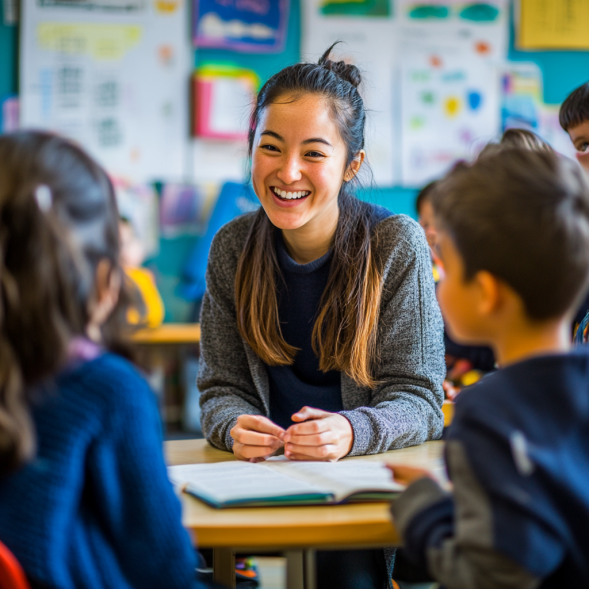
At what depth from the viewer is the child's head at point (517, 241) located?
72 cm

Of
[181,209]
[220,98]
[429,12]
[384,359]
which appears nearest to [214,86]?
[220,98]

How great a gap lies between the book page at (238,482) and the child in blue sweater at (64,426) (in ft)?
0.52

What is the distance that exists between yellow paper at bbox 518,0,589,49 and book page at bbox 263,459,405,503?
326 cm

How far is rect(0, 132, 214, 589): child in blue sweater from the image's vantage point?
0.68 m

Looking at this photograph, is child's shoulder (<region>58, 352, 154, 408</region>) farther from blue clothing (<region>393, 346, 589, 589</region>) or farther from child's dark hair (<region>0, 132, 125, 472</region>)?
blue clothing (<region>393, 346, 589, 589</region>)

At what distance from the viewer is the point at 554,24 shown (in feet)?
12.1

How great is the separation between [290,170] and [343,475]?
2.09 feet

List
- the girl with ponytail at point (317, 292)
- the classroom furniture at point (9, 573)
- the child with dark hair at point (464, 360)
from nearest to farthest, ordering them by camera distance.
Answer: the classroom furniture at point (9, 573) → the girl with ponytail at point (317, 292) → the child with dark hair at point (464, 360)

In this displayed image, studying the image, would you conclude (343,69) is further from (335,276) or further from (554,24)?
(554,24)

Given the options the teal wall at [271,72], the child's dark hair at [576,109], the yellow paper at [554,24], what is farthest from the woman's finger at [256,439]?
the yellow paper at [554,24]

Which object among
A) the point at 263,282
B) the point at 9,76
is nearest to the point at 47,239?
the point at 263,282

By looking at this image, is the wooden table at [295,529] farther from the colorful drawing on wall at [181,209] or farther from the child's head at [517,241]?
the colorful drawing on wall at [181,209]

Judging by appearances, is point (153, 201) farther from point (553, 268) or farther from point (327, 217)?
point (553, 268)

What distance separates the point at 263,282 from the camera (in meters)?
1.42
